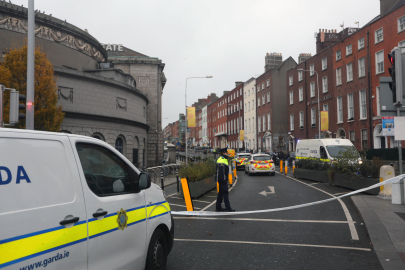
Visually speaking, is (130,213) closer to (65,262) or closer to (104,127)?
(65,262)

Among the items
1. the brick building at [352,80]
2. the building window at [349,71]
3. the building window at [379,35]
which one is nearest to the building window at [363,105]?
the brick building at [352,80]

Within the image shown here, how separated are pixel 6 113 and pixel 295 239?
19530 mm

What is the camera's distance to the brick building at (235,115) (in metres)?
69.8

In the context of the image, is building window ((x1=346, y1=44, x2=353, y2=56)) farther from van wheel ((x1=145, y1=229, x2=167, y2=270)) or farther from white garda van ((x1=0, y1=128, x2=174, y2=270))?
white garda van ((x1=0, y1=128, x2=174, y2=270))

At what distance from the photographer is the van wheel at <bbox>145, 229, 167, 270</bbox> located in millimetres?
4215

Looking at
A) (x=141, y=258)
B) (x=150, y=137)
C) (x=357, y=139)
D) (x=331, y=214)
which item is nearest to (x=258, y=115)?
(x=150, y=137)

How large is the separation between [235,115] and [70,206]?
234 feet

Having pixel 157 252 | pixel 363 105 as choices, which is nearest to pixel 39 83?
pixel 157 252

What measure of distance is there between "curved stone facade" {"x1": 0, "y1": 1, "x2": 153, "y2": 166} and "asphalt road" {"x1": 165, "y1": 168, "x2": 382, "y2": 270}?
20638mm

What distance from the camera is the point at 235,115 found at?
73.6m

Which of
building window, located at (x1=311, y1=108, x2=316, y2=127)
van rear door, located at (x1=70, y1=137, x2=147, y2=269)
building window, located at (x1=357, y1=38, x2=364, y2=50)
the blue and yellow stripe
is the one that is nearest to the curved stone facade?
building window, located at (x1=311, y1=108, x2=316, y2=127)

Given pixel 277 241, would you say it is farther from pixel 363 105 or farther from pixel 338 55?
pixel 338 55

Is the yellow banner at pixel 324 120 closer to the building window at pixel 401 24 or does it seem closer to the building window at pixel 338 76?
the building window at pixel 338 76

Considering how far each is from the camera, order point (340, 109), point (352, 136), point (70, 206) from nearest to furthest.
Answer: point (70, 206)
point (352, 136)
point (340, 109)
